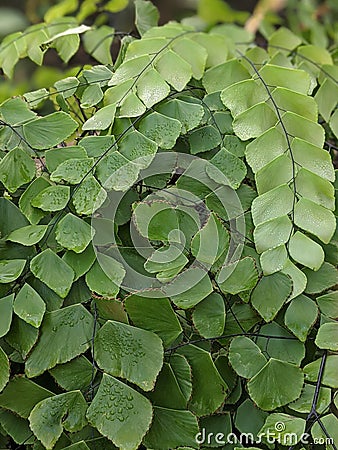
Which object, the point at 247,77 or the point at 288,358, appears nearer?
the point at 288,358

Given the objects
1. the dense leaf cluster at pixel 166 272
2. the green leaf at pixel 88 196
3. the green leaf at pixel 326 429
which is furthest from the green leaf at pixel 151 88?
the green leaf at pixel 326 429

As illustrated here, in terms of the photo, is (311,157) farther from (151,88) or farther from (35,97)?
(35,97)

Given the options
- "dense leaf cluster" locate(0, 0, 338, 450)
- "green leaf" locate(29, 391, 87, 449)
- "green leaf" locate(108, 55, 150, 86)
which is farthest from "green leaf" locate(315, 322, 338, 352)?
"green leaf" locate(108, 55, 150, 86)

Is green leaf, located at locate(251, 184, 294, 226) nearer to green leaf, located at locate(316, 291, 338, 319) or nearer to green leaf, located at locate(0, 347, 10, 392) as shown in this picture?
green leaf, located at locate(316, 291, 338, 319)

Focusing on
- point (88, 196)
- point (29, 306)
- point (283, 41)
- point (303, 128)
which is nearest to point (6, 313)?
point (29, 306)

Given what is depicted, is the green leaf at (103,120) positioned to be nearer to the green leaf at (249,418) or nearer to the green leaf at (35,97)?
the green leaf at (35,97)

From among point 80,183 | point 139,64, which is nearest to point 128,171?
point 80,183

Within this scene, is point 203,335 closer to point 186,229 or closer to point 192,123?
point 186,229
